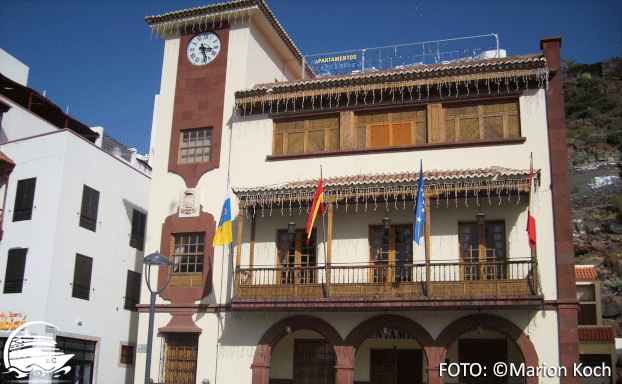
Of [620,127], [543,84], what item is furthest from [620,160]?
[543,84]

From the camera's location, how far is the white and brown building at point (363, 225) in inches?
679

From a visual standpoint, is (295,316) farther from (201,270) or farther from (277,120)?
(277,120)

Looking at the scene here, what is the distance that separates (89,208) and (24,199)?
2131 millimetres

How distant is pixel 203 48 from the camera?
22516mm

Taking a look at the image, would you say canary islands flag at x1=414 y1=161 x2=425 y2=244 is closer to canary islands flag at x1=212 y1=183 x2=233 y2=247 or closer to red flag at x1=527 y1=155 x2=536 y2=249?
red flag at x1=527 y1=155 x2=536 y2=249

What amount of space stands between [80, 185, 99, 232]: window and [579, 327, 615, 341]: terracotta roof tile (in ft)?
58.9

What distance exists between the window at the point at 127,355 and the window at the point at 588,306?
56.5 feet

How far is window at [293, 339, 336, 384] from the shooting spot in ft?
64.6

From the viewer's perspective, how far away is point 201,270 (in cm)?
2020

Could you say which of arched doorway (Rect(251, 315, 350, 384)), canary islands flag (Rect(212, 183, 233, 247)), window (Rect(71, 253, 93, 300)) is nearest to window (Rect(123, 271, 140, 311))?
window (Rect(71, 253, 93, 300))

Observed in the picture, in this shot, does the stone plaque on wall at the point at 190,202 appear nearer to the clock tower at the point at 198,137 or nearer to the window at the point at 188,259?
the clock tower at the point at 198,137

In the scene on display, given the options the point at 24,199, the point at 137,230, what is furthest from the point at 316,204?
the point at 24,199

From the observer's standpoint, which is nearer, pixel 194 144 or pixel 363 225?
pixel 363 225

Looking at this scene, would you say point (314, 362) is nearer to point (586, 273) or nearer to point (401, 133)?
point (401, 133)
